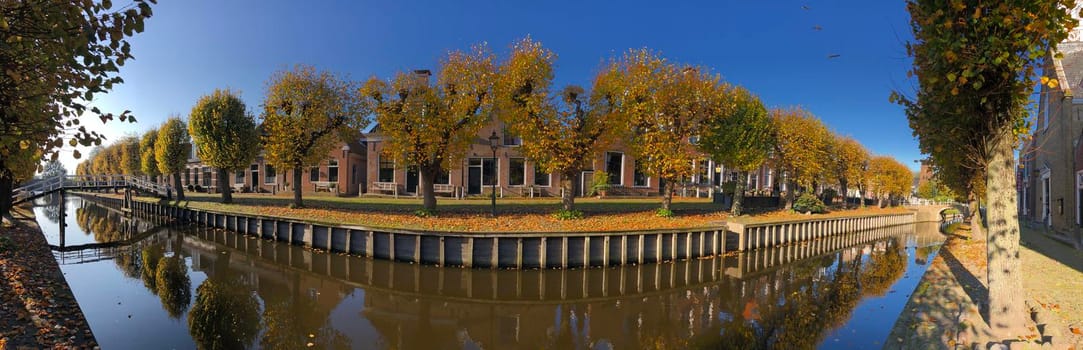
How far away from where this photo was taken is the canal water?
7207 mm

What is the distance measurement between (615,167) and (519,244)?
803 inches

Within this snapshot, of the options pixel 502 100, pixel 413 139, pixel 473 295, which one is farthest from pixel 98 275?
pixel 502 100

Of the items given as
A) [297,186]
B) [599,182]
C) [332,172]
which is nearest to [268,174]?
[332,172]

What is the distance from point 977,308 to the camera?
655 centimetres

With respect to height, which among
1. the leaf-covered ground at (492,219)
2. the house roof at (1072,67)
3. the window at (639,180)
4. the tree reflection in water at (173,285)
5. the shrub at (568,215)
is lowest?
the tree reflection in water at (173,285)

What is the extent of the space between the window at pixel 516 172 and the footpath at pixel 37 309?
21368 mm

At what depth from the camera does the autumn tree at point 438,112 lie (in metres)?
15.7

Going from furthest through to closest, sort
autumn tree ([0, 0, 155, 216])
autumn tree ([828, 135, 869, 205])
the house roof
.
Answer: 1. autumn tree ([828, 135, 869, 205])
2. the house roof
3. autumn tree ([0, 0, 155, 216])

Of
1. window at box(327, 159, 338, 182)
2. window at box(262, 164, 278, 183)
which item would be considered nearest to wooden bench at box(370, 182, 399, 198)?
window at box(327, 159, 338, 182)

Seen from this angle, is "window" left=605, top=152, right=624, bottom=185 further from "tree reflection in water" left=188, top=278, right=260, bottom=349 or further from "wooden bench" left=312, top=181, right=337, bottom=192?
"tree reflection in water" left=188, top=278, right=260, bottom=349

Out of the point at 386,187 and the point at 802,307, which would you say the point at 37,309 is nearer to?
the point at 802,307

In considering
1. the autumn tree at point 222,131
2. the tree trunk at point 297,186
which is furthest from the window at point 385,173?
the tree trunk at point 297,186

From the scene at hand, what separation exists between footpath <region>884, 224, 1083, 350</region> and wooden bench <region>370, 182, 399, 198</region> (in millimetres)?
26694

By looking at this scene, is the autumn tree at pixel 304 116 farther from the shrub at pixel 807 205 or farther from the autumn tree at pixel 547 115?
the shrub at pixel 807 205
